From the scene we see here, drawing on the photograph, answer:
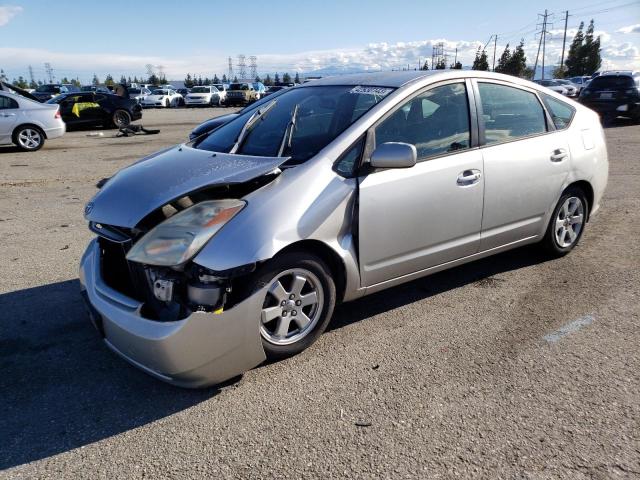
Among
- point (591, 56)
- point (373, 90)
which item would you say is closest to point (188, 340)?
point (373, 90)

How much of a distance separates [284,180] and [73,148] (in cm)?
1293

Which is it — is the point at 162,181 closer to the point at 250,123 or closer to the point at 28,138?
the point at 250,123

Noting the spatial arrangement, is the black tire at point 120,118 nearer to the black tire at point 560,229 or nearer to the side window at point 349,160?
the black tire at point 560,229

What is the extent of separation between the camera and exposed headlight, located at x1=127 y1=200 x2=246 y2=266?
269 cm

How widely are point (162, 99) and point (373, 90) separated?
40565 mm

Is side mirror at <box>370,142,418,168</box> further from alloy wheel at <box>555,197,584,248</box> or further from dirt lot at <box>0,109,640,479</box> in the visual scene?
alloy wheel at <box>555,197,584,248</box>

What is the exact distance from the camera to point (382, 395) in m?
2.84

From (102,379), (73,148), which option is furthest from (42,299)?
(73,148)

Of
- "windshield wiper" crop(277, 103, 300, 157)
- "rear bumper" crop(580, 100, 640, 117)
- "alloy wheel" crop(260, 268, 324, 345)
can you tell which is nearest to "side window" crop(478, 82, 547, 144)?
"windshield wiper" crop(277, 103, 300, 157)

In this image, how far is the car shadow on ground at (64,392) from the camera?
8.46ft

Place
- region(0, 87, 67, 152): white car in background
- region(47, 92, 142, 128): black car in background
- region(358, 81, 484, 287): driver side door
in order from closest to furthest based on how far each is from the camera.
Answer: region(358, 81, 484, 287): driver side door, region(0, 87, 67, 152): white car in background, region(47, 92, 142, 128): black car in background

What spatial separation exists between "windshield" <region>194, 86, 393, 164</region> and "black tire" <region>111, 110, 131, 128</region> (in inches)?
661

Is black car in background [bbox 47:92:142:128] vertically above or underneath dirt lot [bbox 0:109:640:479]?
above

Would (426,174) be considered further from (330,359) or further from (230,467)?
(230,467)
